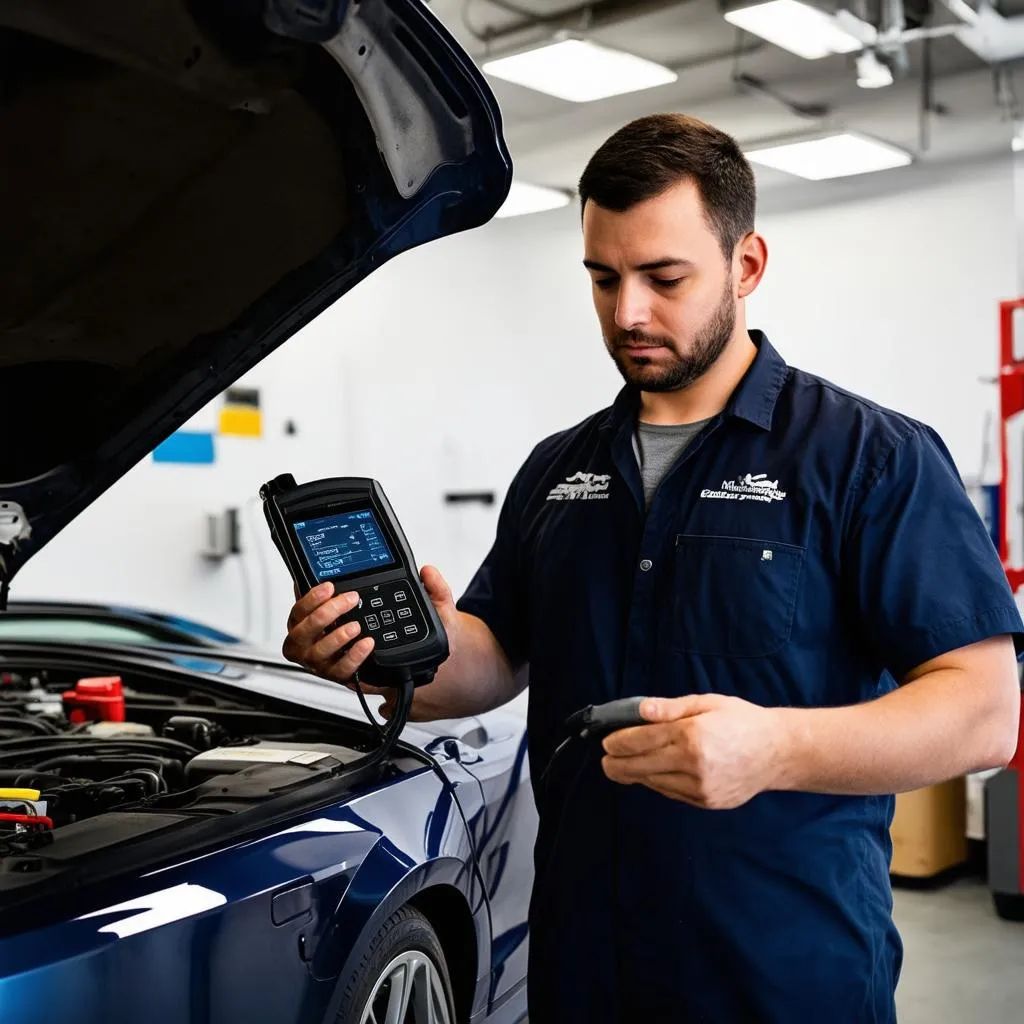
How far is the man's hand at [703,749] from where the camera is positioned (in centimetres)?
105

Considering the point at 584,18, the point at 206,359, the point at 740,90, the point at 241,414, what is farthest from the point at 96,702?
the point at 740,90

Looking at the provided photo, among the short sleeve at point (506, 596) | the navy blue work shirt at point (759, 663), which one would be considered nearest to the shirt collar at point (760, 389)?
the navy blue work shirt at point (759, 663)

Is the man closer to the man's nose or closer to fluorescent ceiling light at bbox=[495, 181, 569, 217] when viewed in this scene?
the man's nose

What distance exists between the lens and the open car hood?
115 centimetres

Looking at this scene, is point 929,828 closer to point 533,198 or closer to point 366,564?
point 366,564

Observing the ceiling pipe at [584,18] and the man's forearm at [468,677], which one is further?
the ceiling pipe at [584,18]

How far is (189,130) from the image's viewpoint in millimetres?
1291

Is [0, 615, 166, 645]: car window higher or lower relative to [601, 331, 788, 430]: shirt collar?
lower

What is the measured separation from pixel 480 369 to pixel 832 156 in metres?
2.69

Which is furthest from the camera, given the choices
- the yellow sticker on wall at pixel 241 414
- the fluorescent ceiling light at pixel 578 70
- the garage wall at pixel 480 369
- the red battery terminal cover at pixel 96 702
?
the yellow sticker on wall at pixel 241 414

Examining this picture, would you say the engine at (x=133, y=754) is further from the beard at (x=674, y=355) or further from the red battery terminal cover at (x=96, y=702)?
the beard at (x=674, y=355)

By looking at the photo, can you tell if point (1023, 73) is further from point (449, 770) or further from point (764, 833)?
point (764, 833)

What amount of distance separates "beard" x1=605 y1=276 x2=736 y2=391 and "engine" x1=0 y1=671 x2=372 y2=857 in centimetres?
79

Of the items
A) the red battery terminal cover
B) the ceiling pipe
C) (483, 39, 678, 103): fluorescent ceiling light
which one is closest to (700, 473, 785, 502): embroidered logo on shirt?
the red battery terminal cover
